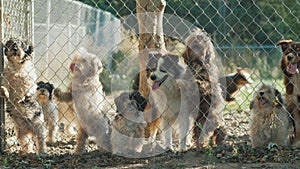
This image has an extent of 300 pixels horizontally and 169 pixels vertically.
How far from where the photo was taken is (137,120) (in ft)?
17.4

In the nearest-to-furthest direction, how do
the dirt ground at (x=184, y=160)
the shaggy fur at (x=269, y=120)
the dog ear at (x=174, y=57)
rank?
the dirt ground at (x=184, y=160) < the shaggy fur at (x=269, y=120) < the dog ear at (x=174, y=57)

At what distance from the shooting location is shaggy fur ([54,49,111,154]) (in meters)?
5.78

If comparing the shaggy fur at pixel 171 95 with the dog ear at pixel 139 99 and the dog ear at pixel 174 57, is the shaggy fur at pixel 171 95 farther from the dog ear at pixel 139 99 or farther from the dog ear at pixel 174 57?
the dog ear at pixel 139 99

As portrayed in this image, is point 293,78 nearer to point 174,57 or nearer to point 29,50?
point 174,57

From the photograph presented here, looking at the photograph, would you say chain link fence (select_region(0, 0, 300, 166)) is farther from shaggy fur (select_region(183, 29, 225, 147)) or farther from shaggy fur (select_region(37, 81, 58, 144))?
shaggy fur (select_region(183, 29, 225, 147))

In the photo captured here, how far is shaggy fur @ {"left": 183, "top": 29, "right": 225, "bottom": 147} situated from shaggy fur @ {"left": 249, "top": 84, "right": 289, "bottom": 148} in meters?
0.54

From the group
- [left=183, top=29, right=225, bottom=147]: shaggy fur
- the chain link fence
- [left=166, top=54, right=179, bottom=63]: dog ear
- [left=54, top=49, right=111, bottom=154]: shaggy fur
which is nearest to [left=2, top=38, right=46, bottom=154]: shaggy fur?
the chain link fence

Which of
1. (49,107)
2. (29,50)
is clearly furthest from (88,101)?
(49,107)

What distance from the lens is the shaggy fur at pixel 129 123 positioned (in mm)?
5227

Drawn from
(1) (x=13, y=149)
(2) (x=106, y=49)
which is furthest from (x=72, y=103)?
(2) (x=106, y=49)

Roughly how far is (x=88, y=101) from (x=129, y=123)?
2.38 feet

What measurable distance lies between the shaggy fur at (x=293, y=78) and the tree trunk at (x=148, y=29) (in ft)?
4.20

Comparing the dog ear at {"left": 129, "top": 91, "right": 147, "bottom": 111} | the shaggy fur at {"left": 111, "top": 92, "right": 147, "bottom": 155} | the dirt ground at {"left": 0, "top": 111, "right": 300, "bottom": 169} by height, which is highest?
the dog ear at {"left": 129, "top": 91, "right": 147, "bottom": 111}

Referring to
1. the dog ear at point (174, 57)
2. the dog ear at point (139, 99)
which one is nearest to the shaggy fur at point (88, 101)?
the dog ear at point (139, 99)
